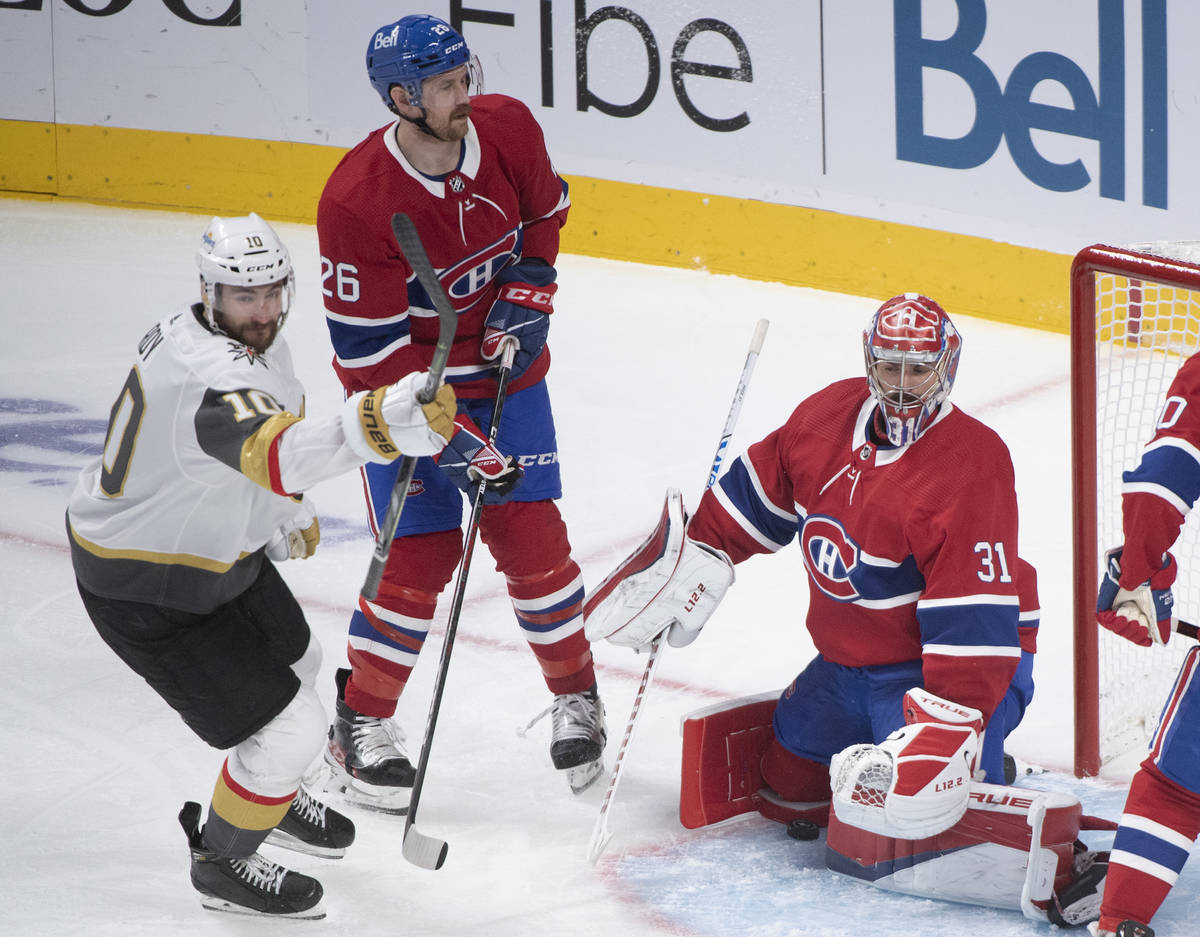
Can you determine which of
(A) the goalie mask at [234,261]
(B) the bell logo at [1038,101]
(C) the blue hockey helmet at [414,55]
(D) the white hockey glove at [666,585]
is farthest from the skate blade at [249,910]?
(B) the bell logo at [1038,101]

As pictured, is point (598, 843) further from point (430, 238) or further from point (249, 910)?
point (430, 238)

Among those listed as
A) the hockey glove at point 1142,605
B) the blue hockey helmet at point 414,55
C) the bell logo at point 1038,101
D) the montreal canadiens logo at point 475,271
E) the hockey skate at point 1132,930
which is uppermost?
the bell logo at point 1038,101

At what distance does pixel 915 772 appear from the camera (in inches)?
95.1

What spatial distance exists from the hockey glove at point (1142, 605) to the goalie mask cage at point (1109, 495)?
21.2 inches

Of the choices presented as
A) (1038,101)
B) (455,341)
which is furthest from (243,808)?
(1038,101)

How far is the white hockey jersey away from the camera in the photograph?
2.18 meters

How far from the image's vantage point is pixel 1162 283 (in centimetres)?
288

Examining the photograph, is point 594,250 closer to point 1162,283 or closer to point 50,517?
point 50,517

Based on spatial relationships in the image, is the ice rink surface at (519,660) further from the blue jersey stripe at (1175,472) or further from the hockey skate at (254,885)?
the blue jersey stripe at (1175,472)

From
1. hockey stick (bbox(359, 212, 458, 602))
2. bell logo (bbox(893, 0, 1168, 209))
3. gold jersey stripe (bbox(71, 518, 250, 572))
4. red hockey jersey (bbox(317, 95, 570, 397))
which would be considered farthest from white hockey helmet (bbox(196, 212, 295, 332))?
bell logo (bbox(893, 0, 1168, 209))

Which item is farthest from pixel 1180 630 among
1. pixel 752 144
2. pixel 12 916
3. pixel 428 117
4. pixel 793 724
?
pixel 752 144

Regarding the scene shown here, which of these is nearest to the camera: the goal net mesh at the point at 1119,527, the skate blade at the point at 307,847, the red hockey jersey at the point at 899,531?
the red hockey jersey at the point at 899,531

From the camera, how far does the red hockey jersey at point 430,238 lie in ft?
9.15

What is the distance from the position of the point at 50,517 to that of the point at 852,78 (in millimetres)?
2816
